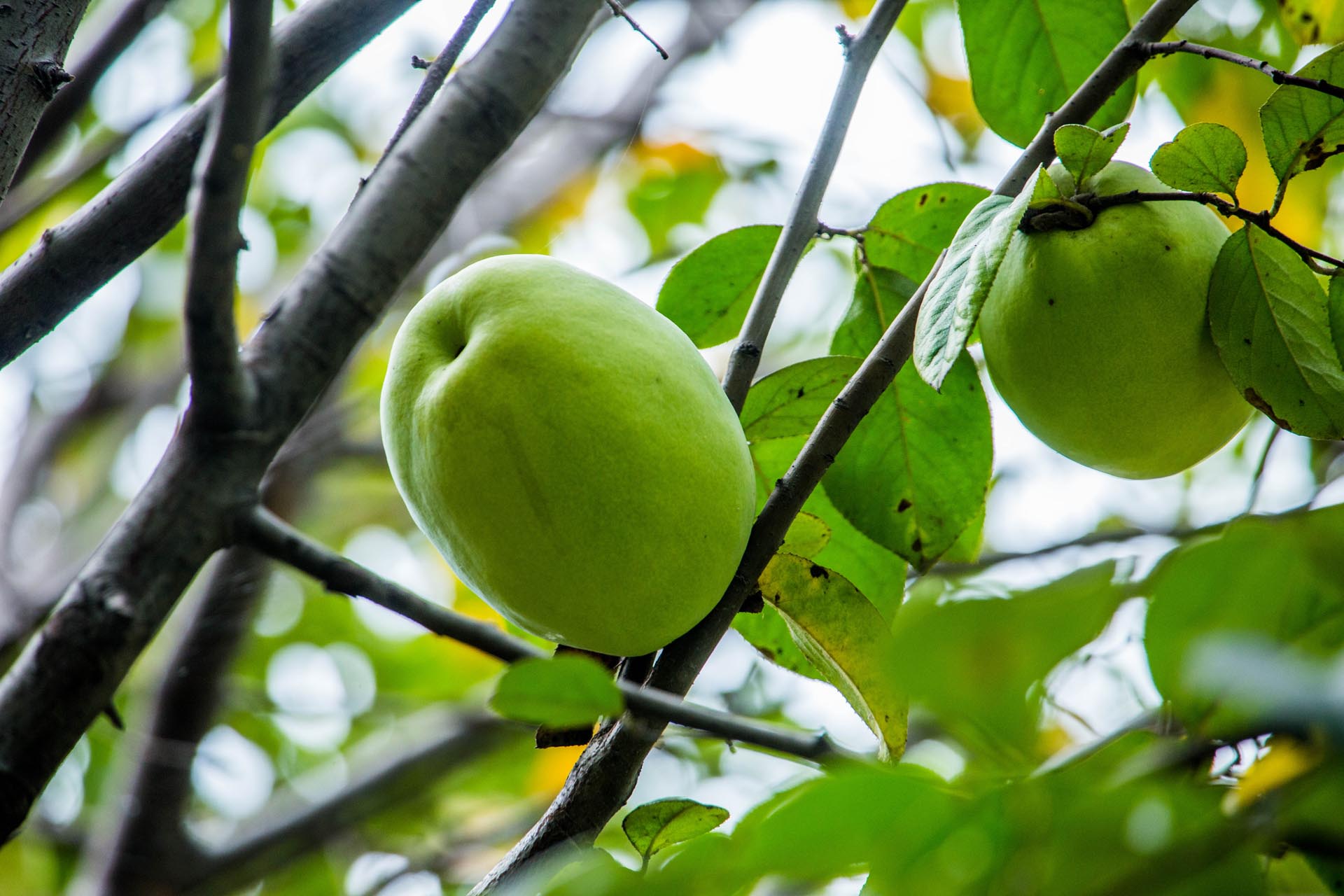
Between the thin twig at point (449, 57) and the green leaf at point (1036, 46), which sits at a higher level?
the green leaf at point (1036, 46)

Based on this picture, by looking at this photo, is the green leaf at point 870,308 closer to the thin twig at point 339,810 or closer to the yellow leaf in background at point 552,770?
the thin twig at point 339,810

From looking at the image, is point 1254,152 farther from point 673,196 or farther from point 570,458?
point 673,196

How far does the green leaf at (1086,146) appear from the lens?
697mm

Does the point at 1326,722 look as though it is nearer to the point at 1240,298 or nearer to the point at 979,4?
the point at 1240,298

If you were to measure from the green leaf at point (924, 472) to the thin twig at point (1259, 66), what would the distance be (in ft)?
0.86

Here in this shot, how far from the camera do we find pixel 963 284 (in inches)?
25.0

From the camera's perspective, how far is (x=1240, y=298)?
0.73 m

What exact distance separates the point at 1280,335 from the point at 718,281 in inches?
17.8

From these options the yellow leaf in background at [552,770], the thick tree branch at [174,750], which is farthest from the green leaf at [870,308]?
the thick tree branch at [174,750]

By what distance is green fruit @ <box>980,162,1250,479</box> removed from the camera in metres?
0.75

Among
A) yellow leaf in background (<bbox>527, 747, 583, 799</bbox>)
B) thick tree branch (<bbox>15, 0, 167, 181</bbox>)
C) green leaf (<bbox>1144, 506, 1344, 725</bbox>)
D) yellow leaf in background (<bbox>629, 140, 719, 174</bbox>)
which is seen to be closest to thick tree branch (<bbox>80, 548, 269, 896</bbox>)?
yellow leaf in background (<bbox>527, 747, 583, 799</bbox>)

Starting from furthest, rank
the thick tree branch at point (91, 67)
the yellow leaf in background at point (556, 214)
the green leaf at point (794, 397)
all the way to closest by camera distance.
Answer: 1. the yellow leaf in background at point (556, 214)
2. the thick tree branch at point (91, 67)
3. the green leaf at point (794, 397)

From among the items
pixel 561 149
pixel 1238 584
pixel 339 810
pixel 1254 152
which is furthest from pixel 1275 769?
pixel 561 149

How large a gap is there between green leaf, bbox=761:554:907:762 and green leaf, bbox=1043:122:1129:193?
0.31 metres
